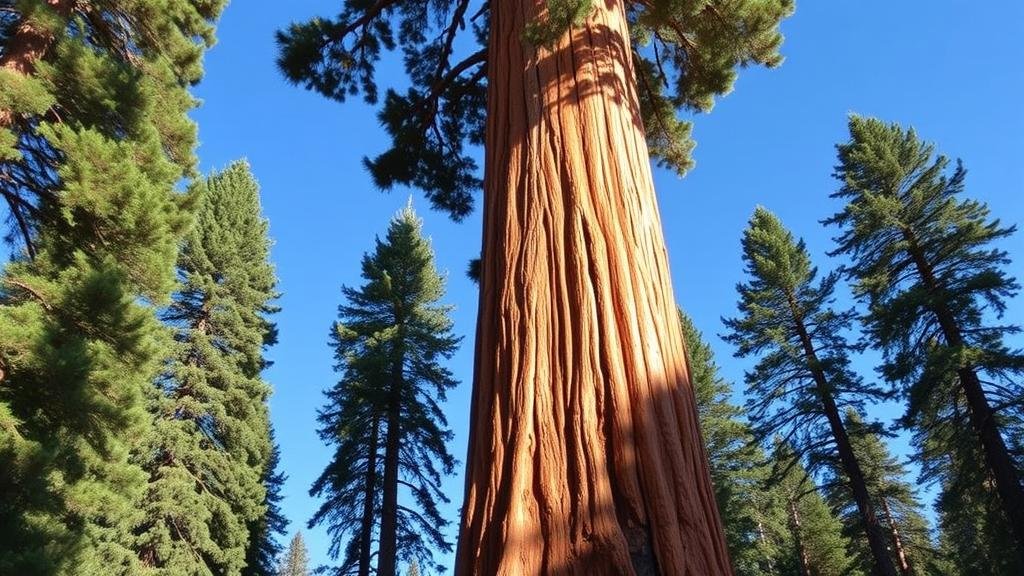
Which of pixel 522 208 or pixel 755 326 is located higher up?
pixel 755 326

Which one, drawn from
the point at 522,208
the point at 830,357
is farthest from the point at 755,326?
the point at 522,208

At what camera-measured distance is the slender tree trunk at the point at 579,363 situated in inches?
76.8

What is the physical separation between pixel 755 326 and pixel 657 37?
1596cm

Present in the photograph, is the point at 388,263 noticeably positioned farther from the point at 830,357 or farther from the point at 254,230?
the point at 830,357

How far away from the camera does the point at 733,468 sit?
26.0m

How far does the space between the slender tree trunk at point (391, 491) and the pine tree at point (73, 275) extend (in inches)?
329

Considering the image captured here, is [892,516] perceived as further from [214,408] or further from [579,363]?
[579,363]

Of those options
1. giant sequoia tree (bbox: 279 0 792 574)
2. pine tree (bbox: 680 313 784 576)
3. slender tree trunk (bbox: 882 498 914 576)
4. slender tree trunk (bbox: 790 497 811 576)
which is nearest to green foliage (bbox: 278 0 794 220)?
giant sequoia tree (bbox: 279 0 792 574)

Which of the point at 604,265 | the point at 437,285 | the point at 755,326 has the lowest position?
the point at 604,265

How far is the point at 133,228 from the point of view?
7.54 metres

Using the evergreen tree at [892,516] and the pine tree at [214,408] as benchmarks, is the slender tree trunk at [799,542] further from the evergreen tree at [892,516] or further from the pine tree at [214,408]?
the pine tree at [214,408]

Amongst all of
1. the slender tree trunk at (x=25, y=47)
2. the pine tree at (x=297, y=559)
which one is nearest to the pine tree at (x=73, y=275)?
the slender tree trunk at (x=25, y=47)

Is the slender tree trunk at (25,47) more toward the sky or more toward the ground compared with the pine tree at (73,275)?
more toward the sky

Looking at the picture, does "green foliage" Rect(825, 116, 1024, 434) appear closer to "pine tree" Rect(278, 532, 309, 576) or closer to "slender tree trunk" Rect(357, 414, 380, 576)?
"slender tree trunk" Rect(357, 414, 380, 576)
